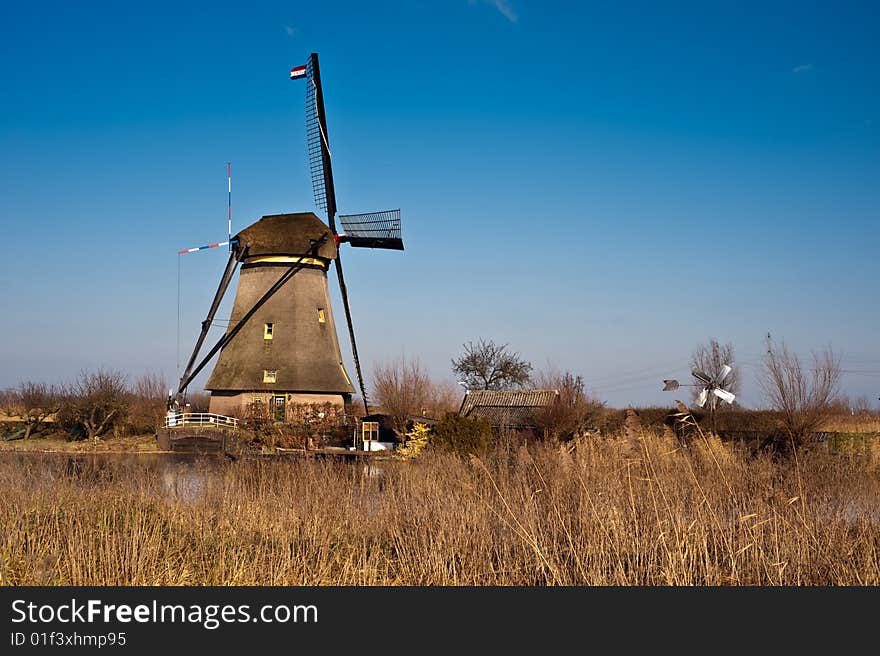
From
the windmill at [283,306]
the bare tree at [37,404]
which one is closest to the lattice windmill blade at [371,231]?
the windmill at [283,306]

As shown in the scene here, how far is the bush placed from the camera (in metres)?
16.9

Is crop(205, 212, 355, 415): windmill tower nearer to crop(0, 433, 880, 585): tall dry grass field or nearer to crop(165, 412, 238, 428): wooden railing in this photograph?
crop(165, 412, 238, 428): wooden railing

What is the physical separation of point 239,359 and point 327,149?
7.71 meters

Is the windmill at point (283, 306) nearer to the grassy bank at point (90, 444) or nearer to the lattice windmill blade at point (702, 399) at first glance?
the grassy bank at point (90, 444)

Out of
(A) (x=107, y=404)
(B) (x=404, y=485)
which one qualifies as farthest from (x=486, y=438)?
(A) (x=107, y=404)

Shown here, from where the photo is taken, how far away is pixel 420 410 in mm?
29344

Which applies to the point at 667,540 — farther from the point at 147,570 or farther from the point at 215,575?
the point at 147,570

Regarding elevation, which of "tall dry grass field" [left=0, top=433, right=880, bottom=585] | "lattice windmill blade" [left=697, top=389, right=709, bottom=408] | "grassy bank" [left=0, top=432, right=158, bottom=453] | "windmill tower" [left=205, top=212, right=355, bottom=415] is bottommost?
"grassy bank" [left=0, top=432, right=158, bottom=453]

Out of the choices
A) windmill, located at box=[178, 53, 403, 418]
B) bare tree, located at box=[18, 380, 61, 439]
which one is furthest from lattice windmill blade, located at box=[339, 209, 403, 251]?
bare tree, located at box=[18, 380, 61, 439]

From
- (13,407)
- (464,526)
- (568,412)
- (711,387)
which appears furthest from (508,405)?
(13,407)

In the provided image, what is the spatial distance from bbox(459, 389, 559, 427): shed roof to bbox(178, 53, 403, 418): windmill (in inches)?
202

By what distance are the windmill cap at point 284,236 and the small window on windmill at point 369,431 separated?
628 cm

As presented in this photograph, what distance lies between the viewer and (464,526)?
7.27m

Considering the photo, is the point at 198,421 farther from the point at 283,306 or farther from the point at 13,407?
the point at 13,407
